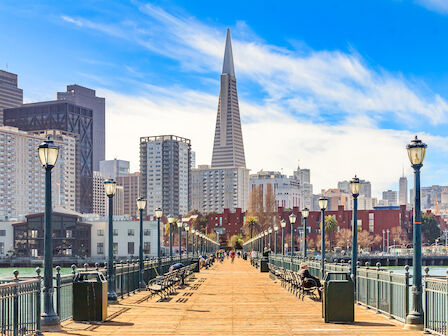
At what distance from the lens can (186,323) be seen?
16.4m

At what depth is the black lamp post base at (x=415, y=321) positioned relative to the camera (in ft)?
50.1

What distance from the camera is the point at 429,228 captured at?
579ft

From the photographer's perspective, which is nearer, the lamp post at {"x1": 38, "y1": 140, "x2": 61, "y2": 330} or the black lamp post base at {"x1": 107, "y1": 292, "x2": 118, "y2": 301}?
the lamp post at {"x1": 38, "y1": 140, "x2": 61, "y2": 330}

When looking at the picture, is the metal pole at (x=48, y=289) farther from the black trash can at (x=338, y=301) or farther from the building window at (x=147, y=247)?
the building window at (x=147, y=247)

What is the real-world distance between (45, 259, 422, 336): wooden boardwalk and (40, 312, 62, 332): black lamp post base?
30 cm

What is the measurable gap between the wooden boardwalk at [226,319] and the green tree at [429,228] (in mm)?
160889

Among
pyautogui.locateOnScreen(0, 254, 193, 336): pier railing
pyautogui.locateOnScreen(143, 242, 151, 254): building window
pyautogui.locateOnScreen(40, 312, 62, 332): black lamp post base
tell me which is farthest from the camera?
pyautogui.locateOnScreen(143, 242, 151, 254): building window

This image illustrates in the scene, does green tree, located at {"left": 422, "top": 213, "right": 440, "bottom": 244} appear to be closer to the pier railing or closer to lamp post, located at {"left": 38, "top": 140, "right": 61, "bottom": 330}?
the pier railing

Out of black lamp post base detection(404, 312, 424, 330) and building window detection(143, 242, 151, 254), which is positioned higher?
black lamp post base detection(404, 312, 424, 330)

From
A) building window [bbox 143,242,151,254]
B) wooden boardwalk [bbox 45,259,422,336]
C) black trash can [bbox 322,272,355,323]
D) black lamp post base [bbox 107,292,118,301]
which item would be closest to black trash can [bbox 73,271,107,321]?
wooden boardwalk [bbox 45,259,422,336]

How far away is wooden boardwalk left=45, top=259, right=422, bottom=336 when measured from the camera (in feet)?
49.3

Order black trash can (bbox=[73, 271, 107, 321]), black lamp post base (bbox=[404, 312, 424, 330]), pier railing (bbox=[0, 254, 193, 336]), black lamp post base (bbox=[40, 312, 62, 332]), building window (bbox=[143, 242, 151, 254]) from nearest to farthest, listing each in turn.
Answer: pier railing (bbox=[0, 254, 193, 336]) → black lamp post base (bbox=[40, 312, 62, 332]) → black lamp post base (bbox=[404, 312, 424, 330]) → black trash can (bbox=[73, 271, 107, 321]) → building window (bbox=[143, 242, 151, 254])

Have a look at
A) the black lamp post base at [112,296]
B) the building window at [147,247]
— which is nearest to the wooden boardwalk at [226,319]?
the black lamp post base at [112,296]

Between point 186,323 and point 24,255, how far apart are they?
12151 centimetres
